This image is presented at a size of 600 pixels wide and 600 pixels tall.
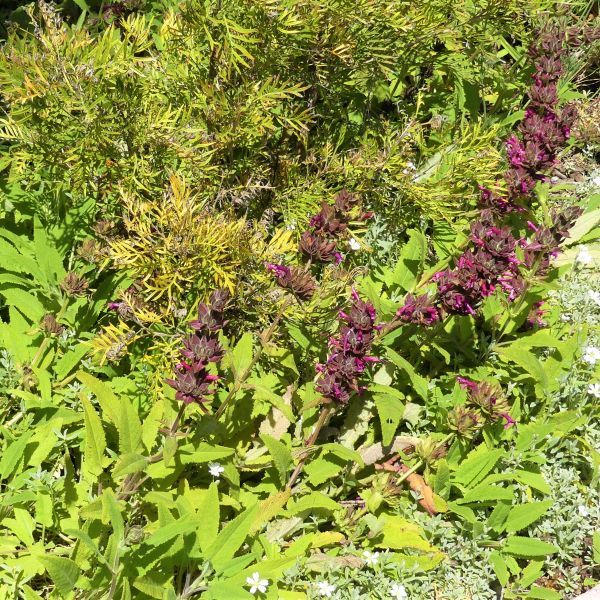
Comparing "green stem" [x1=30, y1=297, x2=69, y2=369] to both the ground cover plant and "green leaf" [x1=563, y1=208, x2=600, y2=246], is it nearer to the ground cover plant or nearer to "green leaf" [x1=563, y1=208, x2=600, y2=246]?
the ground cover plant

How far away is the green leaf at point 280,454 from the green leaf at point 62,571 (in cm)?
68

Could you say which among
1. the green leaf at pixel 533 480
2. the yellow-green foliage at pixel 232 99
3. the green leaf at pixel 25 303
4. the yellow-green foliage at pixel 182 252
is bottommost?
the green leaf at pixel 533 480

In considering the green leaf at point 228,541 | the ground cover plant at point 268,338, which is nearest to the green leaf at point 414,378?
the ground cover plant at point 268,338

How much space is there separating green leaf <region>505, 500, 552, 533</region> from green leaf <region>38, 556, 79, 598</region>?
1564mm

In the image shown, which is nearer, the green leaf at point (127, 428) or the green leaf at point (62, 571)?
the green leaf at point (62, 571)

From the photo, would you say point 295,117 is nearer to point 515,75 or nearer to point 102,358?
point 102,358

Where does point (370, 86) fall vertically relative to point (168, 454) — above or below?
above

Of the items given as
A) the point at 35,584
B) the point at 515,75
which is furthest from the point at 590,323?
the point at 35,584

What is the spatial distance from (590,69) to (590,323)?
249 cm

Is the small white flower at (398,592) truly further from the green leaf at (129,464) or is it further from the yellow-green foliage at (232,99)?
the yellow-green foliage at (232,99)

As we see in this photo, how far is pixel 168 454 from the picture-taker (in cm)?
203

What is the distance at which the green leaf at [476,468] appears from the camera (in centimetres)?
267

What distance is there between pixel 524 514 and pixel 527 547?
0.38ft

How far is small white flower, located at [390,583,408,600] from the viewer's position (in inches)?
93.4
